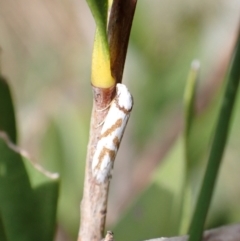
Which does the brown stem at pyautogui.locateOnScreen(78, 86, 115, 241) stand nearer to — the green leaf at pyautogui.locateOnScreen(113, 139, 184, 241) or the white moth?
the white moth

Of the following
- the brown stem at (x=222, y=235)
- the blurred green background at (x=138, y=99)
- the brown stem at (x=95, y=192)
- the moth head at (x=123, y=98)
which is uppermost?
the moth head at (x=123, y=98)

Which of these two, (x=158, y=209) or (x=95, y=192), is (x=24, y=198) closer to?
(x=95, y=192)

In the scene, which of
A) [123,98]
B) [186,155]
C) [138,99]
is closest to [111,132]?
[123,98]

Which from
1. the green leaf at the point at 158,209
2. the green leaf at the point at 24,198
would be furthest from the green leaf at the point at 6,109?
the green leaf at the point at 158,209

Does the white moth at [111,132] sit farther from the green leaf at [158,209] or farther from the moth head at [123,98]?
the green leaf at [158,209]

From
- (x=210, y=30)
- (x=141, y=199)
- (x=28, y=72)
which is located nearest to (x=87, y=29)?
(x=28, y=72)

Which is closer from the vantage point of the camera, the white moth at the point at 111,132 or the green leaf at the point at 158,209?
the white moth at the point at 111,132

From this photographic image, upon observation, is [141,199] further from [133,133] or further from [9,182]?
[133,133]
